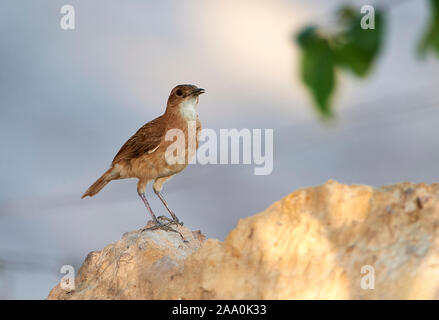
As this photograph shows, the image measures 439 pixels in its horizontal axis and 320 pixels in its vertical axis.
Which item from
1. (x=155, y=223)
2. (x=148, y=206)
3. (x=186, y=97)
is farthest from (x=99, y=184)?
(x=186, y=97)

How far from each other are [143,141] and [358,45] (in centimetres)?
483

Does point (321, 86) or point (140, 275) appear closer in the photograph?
point (321, 86)

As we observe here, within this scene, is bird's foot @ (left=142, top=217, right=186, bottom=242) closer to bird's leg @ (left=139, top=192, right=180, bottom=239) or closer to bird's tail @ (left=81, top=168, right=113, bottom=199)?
bird's leg @ (left=139, top=192, right=180, bottom=239)

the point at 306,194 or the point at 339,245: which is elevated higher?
the point at 306,194

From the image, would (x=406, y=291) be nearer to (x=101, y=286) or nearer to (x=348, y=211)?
(x=348, y=211)

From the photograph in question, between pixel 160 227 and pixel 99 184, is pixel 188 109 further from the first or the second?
pixel 160 227

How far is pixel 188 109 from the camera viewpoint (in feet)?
20.3

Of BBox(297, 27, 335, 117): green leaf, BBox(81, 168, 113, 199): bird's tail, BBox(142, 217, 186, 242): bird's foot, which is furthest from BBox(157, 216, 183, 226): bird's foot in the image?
BBox(297, 27, 335, 117): green leaf

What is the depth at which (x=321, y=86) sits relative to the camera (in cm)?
141

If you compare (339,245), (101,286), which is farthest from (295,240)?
(101,286)

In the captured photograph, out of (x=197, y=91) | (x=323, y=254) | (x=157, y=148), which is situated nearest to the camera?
A: (x=323, y=254)

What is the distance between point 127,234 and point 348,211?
2.06 metres

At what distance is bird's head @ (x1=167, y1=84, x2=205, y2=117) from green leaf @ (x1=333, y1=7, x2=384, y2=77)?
4.77m
